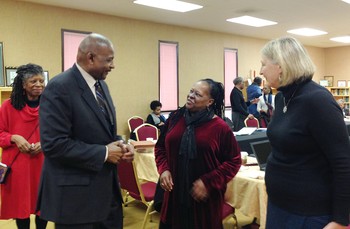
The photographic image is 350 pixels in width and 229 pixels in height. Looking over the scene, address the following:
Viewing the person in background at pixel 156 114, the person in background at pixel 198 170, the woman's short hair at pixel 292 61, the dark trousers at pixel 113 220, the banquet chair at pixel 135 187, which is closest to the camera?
the woman's short hair at pixel 292 61

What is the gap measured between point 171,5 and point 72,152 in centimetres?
518

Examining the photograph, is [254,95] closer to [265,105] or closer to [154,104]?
[265,105]

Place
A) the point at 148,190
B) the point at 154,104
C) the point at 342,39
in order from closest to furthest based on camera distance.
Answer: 1. the point at 148,190
2. the point at 154,104
3. the point at 342,39

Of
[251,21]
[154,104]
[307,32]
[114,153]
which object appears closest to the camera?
[114,153]

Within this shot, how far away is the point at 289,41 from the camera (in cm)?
146

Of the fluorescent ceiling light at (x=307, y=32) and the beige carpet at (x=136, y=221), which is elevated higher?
the fluorescent ceiling light at (x=307, y=32)

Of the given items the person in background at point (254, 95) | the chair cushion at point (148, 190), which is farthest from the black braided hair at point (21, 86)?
the person in background at point (254, 95)

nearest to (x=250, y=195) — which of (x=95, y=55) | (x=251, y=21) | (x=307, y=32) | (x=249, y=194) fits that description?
(x=249, y=194)

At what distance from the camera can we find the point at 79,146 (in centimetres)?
160

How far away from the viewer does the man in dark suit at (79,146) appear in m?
1.59

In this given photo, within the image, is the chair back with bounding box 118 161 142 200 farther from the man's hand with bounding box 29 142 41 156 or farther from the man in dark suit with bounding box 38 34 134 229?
the man in dark suit with bounding box 38 34 134 229

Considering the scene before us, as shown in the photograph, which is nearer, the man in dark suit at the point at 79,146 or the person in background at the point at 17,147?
the man in dark suit at the point at 79,146

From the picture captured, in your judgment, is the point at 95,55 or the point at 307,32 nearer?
the point at 95,55

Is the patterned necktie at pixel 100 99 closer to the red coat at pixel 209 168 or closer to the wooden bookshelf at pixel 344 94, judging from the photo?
the red coat at pixel 209 168
